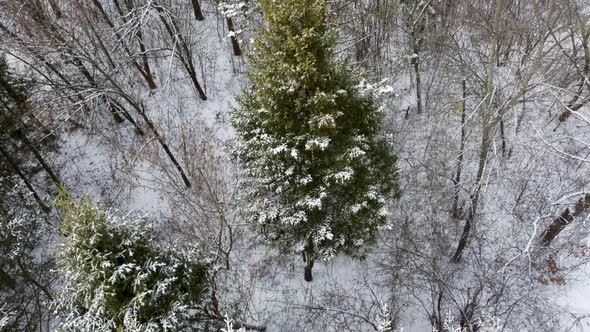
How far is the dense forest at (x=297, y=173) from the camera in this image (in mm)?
9867

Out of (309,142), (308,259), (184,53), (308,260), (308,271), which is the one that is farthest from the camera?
(184,53)

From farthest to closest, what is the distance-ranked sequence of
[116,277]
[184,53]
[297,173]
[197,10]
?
1. [197,10]
2. [184,53]
3. [297,173]
4. [116,277]

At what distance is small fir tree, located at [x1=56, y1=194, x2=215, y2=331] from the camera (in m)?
8.80

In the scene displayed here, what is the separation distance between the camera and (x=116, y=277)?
8977mm

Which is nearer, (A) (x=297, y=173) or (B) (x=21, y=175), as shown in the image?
(A) (x=297, y=173)

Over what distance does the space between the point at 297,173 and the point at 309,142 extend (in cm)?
127

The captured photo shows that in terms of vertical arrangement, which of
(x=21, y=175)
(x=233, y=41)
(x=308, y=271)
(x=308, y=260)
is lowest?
(x=308, y=271)

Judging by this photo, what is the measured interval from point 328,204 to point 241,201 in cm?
276

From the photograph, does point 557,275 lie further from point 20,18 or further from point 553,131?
point 20,18

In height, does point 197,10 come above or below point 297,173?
above

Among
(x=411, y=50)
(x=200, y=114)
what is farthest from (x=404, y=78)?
(x=200, y=114)

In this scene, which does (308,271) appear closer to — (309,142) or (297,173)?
(297,173)

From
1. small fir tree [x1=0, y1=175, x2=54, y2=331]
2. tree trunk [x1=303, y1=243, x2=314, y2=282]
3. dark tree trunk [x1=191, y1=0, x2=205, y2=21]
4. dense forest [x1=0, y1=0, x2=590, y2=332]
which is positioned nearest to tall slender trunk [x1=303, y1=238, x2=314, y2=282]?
tree trunk [x1=303, y1=243, x2=314, y2=282]

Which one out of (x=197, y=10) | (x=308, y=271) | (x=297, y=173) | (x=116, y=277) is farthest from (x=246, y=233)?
(x=197, y=10)
